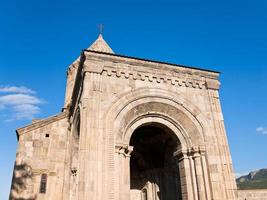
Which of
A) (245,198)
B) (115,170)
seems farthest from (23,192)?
(245,198)

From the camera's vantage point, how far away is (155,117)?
33.2 feet

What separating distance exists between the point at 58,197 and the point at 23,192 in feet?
4.70

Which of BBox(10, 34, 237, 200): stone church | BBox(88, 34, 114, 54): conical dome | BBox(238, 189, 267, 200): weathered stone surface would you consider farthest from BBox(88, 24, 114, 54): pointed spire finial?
BBox(238, 189, 267, 200): weathered stone surface

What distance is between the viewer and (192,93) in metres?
10.9

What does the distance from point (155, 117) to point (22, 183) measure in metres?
6.22

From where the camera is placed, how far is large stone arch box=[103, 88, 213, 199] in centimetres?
897

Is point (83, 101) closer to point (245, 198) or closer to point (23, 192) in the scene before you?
point (23, 192)

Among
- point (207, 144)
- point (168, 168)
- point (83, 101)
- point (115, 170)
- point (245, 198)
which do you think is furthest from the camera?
point (168, 168)

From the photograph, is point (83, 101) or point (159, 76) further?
point (159, 76)

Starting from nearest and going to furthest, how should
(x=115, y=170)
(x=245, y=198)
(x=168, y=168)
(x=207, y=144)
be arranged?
(x=115, y=170) < (x=207, y=144) < (x=245, y=198) < (x=168, y=168)

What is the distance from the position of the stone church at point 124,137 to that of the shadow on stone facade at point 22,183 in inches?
1.5

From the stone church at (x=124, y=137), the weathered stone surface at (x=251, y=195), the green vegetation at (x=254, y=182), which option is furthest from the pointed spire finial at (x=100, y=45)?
the green vegetation at (x=254, y=182)

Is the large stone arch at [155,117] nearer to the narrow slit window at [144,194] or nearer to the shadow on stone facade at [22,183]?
the narrow slit window at [144,194]

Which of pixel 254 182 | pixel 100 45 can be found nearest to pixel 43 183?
pixel 100 45
